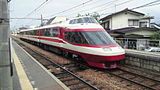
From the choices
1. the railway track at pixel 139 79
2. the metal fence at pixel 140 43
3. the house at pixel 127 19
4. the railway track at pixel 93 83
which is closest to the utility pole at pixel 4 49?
the railway track at pixel 93 83

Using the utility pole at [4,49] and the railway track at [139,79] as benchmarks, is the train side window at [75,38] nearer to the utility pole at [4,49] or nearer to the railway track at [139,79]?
the railway track at [139,79]

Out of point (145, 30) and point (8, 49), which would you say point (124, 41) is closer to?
point (145, 30)

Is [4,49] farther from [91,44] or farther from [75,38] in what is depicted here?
[75,38]

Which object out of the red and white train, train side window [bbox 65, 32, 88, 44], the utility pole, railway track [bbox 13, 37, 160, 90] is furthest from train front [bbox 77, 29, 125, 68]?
A: the utility pole

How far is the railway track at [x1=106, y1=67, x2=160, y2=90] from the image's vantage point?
1048cm

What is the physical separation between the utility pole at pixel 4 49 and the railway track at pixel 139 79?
22.9 feet

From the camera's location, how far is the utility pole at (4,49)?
3586 millimetres

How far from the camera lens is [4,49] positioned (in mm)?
3658

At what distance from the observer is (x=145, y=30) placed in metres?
34.1

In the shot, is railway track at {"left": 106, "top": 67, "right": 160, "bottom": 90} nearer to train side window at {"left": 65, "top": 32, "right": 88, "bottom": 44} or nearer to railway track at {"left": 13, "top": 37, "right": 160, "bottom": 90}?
railway track at {"left": 13, "top": 37, "right": 160, "bottom": 90}

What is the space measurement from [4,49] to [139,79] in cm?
902


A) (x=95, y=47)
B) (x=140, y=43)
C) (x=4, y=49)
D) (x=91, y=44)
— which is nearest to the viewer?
(x=4, y=49)

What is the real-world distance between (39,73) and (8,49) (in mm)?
8390

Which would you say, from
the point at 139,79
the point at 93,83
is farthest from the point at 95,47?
the point at 93,83
